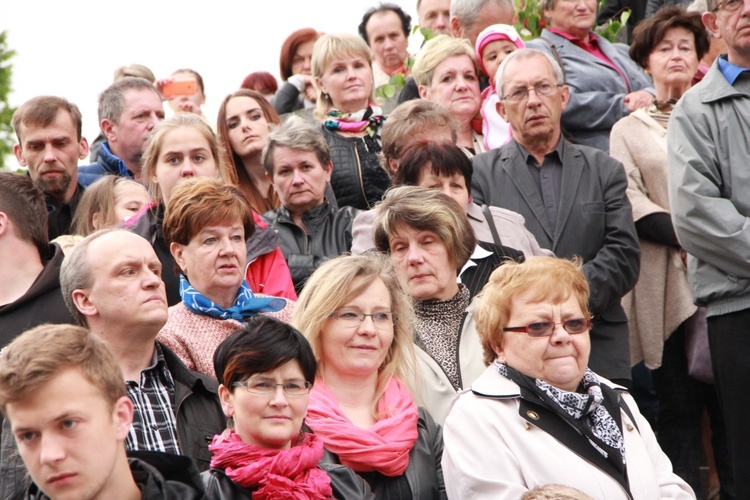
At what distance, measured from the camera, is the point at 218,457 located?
4.04 meters

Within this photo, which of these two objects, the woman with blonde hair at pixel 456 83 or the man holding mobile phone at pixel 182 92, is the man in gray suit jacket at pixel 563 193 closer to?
the woman with blonde hair at pixel 456 83

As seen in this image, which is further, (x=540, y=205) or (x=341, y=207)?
(x=341, y=207)

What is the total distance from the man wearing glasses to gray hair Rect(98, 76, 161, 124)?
3368 mm

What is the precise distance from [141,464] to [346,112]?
427 centimetres

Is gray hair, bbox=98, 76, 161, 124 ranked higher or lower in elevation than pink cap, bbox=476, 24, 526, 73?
lower

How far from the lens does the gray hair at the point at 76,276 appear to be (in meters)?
4.59

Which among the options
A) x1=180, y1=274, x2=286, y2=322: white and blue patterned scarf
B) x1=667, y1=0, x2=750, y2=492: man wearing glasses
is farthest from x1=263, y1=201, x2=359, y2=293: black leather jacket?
x1=667, y1=0, x2=750, y2=492: man wearing glasses

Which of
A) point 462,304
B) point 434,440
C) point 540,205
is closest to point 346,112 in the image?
point 540,205

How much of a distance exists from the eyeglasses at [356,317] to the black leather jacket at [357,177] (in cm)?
249

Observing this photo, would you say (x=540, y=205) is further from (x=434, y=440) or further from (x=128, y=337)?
(x=128, y=337)

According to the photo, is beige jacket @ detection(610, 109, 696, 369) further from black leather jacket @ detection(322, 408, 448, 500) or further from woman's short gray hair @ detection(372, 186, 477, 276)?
black leather jacket @ detection(322, 408, 448, 500)

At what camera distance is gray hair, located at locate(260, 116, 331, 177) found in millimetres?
6590

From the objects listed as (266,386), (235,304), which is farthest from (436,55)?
(266,386)

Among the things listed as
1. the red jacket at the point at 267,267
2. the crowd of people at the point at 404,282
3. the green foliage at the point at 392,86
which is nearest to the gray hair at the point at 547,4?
the crowd of people at the point at 404,282
